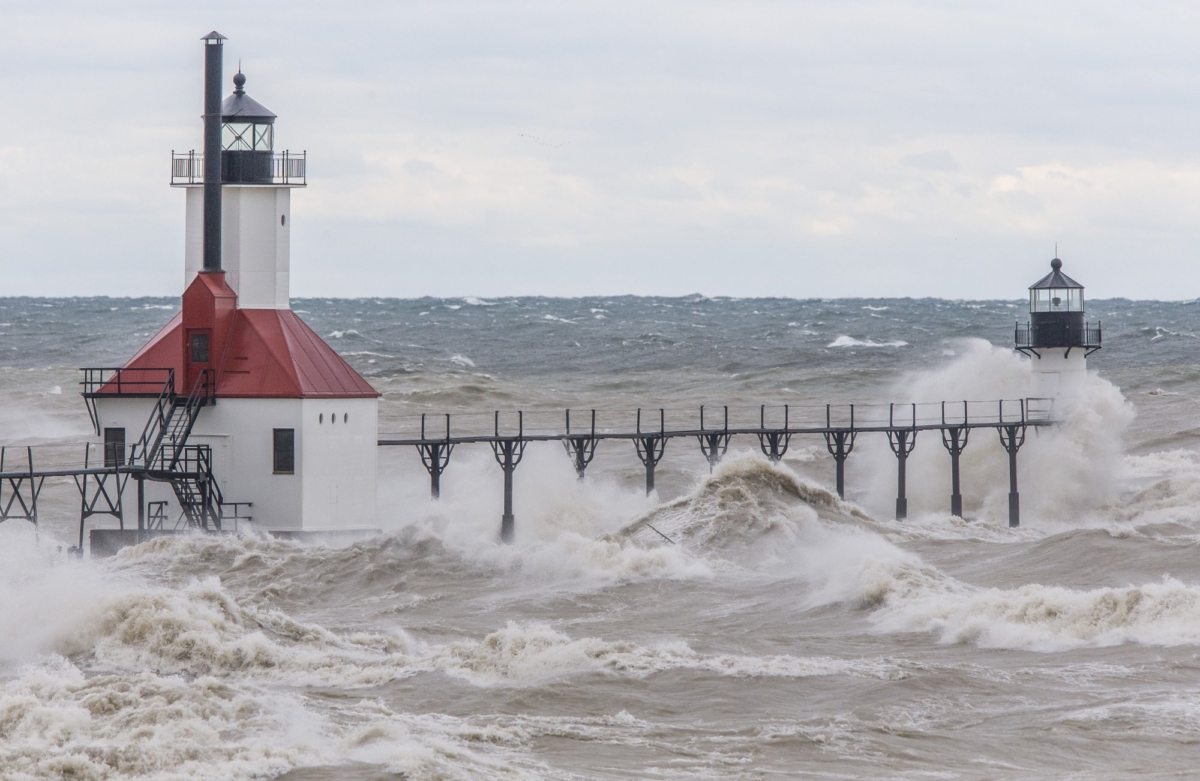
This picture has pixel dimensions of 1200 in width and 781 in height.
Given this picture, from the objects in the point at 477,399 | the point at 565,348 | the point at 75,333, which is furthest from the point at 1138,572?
the point at 75,333

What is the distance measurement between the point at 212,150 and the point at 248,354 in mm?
3615

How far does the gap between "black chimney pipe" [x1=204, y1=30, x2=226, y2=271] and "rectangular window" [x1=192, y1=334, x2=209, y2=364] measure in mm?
1254

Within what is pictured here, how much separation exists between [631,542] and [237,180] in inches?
379

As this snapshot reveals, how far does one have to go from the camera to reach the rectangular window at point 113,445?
28797 mm

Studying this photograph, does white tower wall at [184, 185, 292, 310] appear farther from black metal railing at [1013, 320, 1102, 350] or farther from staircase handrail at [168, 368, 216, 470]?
black metal railing at [1013, 320, 1102, 350]

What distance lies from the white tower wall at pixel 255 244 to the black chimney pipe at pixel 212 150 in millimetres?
388

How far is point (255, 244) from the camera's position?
29656mm

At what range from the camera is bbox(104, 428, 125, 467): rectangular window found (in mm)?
28797

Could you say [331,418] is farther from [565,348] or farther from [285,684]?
[565,348]

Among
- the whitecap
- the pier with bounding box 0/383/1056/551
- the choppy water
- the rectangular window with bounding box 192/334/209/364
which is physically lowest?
the choppy water

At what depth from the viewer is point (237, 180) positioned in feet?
97.4

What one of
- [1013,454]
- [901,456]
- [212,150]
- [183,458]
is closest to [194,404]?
[183,458]

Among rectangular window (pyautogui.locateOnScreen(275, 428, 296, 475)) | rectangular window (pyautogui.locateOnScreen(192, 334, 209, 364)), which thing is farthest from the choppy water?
rectangular window (pyautogui.locateOnScreen(192, 334, 209, 364))

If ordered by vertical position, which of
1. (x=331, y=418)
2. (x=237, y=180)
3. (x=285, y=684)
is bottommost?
(x=285, y=684)
